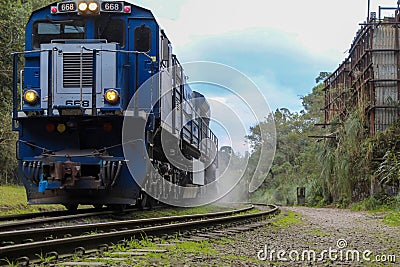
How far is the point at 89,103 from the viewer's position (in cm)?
1070

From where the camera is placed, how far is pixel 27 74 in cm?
1122

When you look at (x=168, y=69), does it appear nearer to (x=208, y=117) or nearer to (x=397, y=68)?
(x=208, y=117)

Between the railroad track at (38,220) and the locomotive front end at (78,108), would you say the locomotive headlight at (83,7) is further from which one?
the railroad track at (38,220)

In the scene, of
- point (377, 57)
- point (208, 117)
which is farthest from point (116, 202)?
point (377, 57)

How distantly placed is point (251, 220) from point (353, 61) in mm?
18472

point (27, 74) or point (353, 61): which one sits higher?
point (353, 61)

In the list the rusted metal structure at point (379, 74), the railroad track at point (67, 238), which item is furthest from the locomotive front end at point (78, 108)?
the rusted metal structure at point (379, 74)

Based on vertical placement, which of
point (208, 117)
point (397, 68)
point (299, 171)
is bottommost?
point (299, 171)

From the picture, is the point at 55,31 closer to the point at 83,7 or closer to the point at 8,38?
the point at 83,7

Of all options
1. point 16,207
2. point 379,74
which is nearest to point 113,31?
point 16,207

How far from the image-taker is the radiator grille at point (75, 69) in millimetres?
10789

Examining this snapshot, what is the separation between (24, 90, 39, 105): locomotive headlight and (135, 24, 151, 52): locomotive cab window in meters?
2.18

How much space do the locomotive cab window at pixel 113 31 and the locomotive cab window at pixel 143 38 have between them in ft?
0.92

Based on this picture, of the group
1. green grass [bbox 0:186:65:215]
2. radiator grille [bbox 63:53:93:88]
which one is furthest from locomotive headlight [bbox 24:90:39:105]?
green grass [bbox 0:186:65:215]
